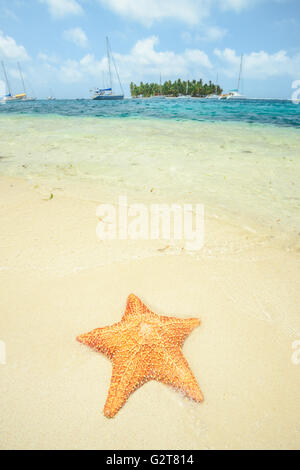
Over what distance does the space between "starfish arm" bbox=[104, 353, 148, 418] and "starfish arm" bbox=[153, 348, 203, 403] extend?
0.45ft

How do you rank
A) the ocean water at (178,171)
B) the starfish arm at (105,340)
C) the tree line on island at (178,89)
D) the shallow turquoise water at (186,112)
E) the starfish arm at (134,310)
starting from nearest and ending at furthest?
1. the starfish arm at (105,340)
2. the starfish arm at (134,310)
3. the ocean water at (178,171)
4. the shallow turquoise water at (186,112)
5. the tree line on island at (178,89)

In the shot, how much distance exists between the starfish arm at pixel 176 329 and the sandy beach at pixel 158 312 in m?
0.17

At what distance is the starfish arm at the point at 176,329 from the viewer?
1916 mm

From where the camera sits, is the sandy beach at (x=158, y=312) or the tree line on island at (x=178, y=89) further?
the tree line on island at (x=178, y=89)

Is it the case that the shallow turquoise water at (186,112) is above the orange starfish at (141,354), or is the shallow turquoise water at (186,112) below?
above

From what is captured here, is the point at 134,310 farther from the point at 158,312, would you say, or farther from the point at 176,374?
the point at 176,374

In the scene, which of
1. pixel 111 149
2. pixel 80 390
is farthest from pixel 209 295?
pixel 111 149

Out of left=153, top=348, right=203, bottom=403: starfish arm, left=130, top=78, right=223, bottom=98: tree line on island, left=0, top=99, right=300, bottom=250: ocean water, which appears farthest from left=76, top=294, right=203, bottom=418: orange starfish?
left=130, top=78, right=223, bottom=98: tree line on island

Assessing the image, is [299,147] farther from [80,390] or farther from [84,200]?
[80,390]

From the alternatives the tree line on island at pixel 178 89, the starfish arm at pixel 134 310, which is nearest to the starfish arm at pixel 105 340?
the starfish arm at pixel 134 310

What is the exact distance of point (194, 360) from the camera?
2057 millimetres

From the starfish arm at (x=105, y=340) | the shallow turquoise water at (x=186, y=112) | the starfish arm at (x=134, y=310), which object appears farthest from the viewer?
the shallow turquoise water at (x=186, y=112)

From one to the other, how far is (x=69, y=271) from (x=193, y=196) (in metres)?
3.13

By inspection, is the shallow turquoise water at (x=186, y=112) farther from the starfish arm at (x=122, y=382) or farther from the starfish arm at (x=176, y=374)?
the starfish arm at (x=122, y=382)
